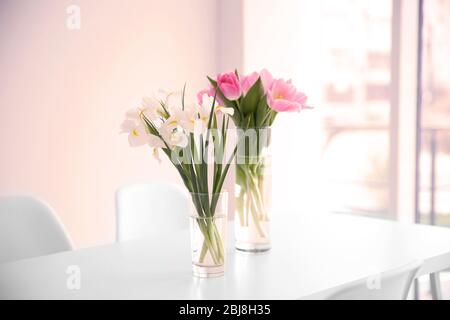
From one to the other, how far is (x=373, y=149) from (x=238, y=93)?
5651 mm

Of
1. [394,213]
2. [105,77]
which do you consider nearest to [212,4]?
[105,77]

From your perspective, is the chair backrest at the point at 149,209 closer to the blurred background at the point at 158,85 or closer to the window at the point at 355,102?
the blurred background at the point at 158,85

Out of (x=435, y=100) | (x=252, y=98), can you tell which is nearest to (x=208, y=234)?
(x=252, y=98)

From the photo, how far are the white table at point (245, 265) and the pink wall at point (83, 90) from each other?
142 cm

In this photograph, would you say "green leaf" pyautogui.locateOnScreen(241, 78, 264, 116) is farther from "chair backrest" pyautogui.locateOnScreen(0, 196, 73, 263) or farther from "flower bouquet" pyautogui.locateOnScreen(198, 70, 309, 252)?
"chair backrest" pyautogui.locateOnScreen(0, 196, 73, 263)

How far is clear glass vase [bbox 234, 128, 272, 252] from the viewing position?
6.13 ft

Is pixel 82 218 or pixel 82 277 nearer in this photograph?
pixel 82 277

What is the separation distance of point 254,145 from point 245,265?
0.32 meters

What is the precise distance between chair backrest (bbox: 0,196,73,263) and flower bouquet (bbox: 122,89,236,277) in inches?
27.1

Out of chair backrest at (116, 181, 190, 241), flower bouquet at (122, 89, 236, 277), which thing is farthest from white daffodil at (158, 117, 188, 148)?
chair backrest at (116, 181, 190, 241)

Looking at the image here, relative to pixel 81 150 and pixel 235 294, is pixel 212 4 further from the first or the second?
pixel 235 294

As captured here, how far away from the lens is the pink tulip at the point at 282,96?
1771mm

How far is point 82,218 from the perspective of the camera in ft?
11.8

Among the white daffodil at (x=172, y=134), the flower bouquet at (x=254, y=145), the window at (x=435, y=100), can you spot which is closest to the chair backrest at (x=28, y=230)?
the flower bouquet at (x=254, y=145)
